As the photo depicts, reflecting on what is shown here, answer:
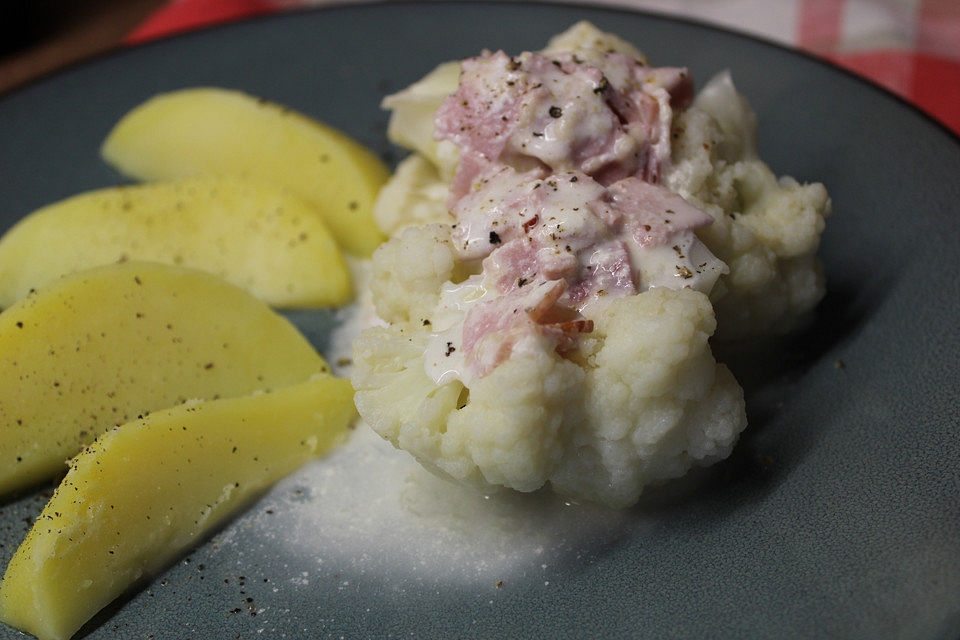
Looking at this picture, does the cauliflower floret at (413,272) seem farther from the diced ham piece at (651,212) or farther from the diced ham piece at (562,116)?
the diced ham piece at (651,212)

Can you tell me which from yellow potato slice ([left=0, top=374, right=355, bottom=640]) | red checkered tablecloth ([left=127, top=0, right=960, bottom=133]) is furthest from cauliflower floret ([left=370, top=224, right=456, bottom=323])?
red checkered tablecloth ([left=127, top=0, right=960, bottom=133])

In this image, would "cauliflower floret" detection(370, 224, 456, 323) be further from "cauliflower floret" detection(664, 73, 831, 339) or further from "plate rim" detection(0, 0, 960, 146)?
"plate rim" detection(0, 0, 960, 146)

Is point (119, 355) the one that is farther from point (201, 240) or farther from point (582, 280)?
point (582, 280)

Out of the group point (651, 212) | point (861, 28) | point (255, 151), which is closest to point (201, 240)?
point (255, 151)

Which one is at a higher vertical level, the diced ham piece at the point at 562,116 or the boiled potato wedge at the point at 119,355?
the diced ham piece at the point at 562,116

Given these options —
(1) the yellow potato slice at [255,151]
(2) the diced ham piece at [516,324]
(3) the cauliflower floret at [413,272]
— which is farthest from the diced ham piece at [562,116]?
(1) the yellow potato slice at [255,151]
